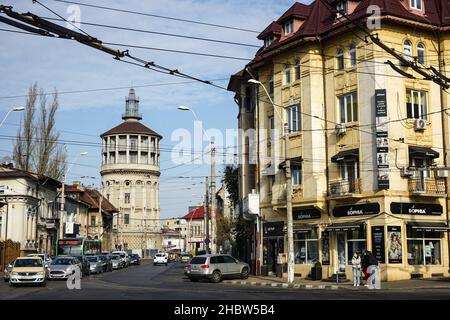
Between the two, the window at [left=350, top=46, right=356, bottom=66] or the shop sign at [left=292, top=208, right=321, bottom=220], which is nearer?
the window at [left=350, top=46, right=356, bottom=66]

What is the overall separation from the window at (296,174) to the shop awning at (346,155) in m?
3.24

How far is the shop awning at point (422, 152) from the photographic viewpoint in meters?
33.6

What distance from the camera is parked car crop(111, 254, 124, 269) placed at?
61.9 m

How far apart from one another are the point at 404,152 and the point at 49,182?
45.6m

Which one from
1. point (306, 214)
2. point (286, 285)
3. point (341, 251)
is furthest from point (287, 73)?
point (286, 285)

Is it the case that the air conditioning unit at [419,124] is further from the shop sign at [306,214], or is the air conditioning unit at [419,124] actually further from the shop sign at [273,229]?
the shop sign at [273,229]

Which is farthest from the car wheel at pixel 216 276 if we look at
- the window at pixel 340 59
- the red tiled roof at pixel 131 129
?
the red tiled roof at pixel 131 129

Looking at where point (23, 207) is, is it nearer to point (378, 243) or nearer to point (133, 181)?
point (378, 243)

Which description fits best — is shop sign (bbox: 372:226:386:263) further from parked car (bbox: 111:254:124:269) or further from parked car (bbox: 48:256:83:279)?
parked car (bbox: 111:254:124:269)

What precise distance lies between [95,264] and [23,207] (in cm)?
1542

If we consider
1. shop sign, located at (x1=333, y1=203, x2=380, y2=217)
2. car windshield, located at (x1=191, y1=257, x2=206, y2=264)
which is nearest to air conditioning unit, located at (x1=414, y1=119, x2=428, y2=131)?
shop sign, located at (x1=333, y1=203, x2=380, y2=217)

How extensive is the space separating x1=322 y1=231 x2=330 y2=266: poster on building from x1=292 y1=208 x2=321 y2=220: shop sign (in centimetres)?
123
